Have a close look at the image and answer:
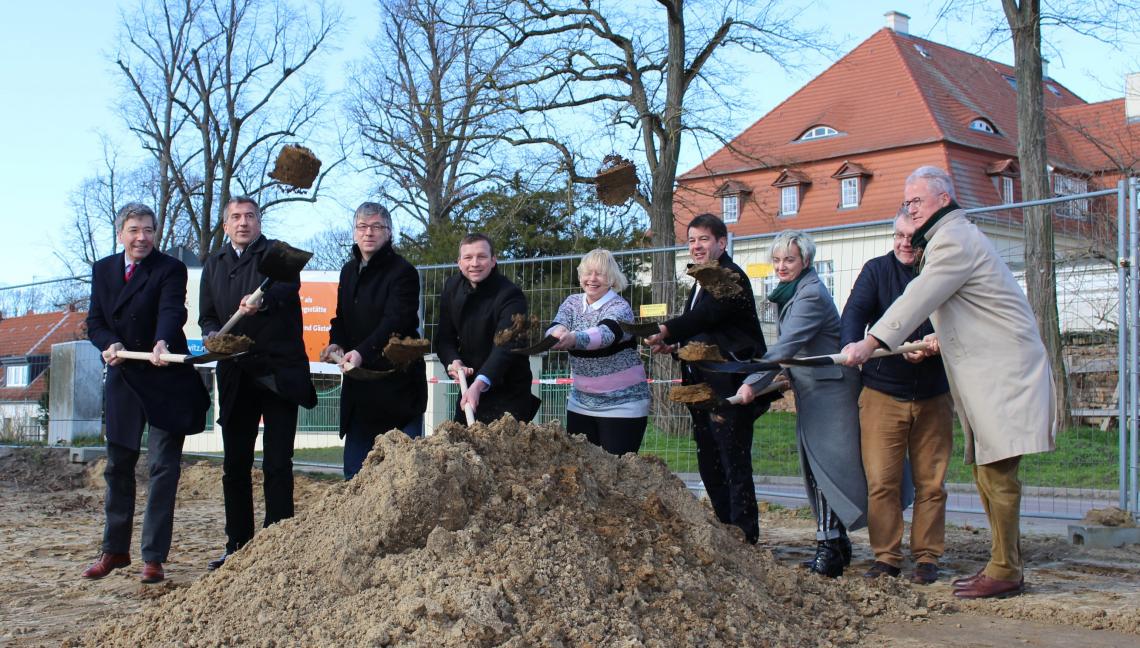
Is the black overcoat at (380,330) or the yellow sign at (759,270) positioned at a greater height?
the yellow sign at (759,270)

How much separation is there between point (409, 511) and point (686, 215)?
62.3 ft

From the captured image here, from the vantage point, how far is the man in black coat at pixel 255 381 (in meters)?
5.63

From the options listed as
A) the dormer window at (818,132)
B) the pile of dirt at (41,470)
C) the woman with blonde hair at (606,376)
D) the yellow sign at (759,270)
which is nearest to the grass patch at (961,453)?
the yellow sign at (759,270)

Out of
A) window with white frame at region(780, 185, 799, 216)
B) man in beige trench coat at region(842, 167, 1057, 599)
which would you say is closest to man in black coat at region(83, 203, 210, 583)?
man in beige trench coat at region(842, 167, 1057, 599)

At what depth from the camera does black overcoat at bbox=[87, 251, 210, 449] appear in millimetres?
5652

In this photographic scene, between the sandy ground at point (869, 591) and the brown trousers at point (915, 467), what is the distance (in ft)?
0.72

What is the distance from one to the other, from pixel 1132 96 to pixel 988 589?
1720cm

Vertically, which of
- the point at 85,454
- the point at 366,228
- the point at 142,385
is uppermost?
the point at 366,228

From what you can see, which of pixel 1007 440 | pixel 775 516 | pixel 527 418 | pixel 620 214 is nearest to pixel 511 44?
pixel 620 214

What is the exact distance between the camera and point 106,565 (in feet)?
18.6

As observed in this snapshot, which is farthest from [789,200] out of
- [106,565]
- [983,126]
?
[106,565]

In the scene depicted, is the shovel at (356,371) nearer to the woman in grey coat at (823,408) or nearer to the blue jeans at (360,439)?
the blue jeans at (360,439)

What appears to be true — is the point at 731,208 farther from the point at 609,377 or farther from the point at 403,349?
the point at 403,349

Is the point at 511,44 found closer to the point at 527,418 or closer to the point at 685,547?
the point at 527,418
